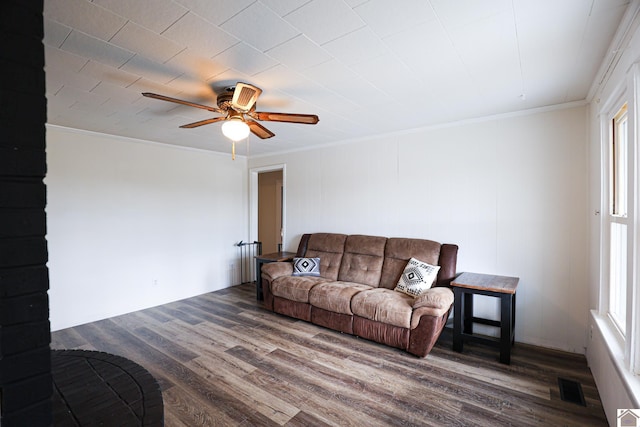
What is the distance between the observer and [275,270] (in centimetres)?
425

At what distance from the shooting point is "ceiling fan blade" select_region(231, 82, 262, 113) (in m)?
2.29

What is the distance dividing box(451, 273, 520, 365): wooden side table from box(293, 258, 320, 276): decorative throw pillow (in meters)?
1.92

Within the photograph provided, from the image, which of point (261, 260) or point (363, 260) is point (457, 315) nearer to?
point (363, 260)

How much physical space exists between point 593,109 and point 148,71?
12.4 ft

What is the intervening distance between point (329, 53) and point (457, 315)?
2671 millimetres

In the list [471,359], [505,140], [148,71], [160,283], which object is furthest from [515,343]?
[160,283]

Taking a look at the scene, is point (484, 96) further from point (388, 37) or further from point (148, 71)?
point (148, 71)

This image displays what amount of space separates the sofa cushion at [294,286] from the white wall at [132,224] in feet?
6.28

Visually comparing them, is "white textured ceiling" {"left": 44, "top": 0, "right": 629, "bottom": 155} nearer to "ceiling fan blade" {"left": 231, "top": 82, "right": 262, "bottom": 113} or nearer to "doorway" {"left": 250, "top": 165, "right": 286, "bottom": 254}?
"ceiling fan blade" {"left": 231, "top": 82, "right": 262, "bottom": 113}

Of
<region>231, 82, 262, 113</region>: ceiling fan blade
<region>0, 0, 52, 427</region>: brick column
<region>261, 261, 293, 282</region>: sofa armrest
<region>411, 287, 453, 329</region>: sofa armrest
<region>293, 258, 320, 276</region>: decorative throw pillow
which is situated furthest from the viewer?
<region>293, 258, 320, 276</region>: decorative throw pillow

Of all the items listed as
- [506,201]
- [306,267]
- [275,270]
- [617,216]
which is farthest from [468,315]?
[275,270]

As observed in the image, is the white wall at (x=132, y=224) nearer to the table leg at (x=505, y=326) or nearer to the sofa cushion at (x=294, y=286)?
the sofa cushion at (x=294, y=286)

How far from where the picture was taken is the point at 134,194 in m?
4.42

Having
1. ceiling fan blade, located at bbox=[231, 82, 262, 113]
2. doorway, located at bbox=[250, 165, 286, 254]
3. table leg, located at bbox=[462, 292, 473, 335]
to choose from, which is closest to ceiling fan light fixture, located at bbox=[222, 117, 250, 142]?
ceiling fan blade, located at bbox=[231, 82, 262, 113]
